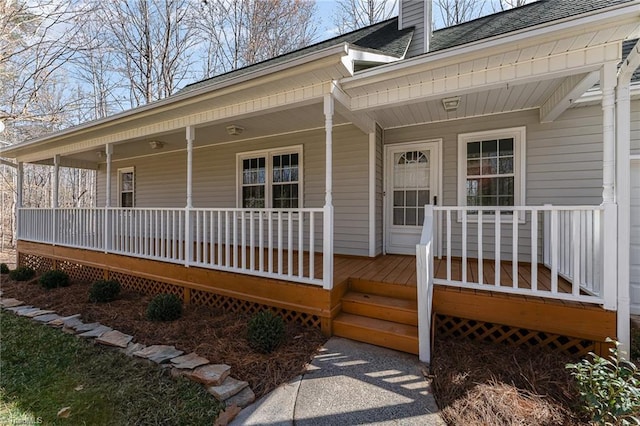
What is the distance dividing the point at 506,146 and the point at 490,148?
22cm

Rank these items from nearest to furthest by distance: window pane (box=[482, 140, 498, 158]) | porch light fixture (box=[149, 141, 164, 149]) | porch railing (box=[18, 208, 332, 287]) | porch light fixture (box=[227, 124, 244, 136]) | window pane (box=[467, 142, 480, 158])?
porch railing (box=[18, 208, 332, 287]) < window pane (box=[482, 140, 498, 158]) < window pane (box=[467, 142, 480, 158]) < porch light fixture (box=[227, 124, 244, 136]) < porch light fixture (box=[149, 141, 164, 149])

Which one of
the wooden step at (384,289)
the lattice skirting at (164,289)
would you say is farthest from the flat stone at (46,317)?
the wooden step at (384,289)

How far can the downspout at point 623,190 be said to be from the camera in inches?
102

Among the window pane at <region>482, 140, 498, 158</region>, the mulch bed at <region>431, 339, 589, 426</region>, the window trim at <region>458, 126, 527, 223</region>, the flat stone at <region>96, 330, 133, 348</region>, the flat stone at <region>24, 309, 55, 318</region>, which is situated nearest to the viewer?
the mulch bed at <region>431, 339, 589, 426</region>

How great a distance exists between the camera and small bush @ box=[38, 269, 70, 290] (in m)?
5.65

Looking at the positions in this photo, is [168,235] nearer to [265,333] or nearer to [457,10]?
[265,333]

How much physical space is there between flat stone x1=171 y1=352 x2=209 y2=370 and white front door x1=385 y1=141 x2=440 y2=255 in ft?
12.1

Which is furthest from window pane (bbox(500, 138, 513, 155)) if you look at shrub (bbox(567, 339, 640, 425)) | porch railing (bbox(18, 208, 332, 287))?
shrub (bbox(567, 339, 640, 425))

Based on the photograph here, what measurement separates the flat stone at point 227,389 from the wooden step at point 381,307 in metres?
1.50

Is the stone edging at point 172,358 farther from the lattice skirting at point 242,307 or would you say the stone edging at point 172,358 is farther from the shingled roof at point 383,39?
the shingled roof at point 383,39

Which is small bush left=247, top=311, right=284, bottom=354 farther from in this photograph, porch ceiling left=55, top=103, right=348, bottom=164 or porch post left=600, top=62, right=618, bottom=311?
porch post left=600, top=62, right=618, bottom=311

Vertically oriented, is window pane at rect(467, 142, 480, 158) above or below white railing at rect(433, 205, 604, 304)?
above


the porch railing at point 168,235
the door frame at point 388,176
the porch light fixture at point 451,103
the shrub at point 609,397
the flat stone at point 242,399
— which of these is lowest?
the flat stone at point 242,399

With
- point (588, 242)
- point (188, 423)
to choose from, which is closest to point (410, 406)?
point (188, 423)
